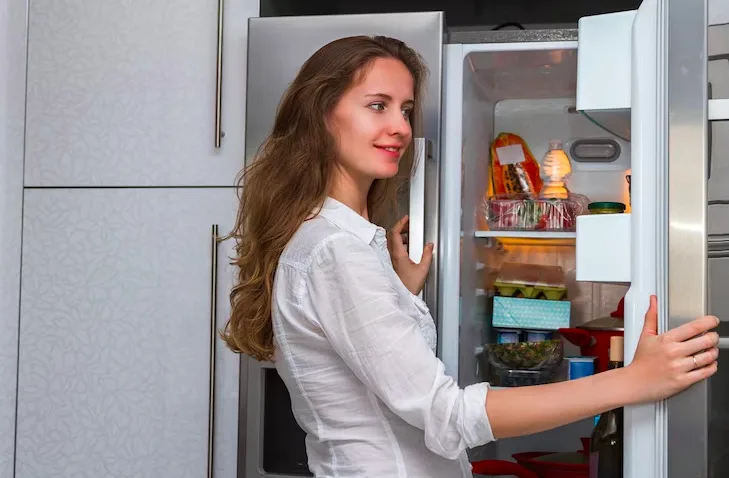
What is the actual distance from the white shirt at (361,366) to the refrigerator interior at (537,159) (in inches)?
22.7

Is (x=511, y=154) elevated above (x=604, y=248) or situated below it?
above

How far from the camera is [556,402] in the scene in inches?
41.4

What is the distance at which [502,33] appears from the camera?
172 cm

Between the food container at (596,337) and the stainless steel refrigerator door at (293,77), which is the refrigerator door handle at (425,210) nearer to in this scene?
the stainless steel refrigerator door at (293,77)

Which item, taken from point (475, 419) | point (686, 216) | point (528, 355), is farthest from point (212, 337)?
point (686, 216)

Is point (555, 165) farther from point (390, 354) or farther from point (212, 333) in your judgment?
point (390, 354)

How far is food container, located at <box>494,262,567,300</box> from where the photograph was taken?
2.00 meters

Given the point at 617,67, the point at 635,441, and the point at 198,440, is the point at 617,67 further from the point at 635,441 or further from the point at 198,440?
the point at 198,440

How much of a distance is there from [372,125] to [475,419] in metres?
0.46

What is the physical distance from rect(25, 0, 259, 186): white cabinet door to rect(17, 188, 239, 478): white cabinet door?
2.1 inches

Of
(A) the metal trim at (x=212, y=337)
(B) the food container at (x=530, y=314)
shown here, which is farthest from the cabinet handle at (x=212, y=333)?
(B) the food container at (x=530, y=314)

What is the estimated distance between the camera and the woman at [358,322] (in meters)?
1.05

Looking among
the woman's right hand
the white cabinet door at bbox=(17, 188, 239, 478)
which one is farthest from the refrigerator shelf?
the woman's right hand

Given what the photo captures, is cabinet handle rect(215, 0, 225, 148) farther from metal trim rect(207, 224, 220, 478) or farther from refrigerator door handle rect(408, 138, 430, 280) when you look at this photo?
refrigerator door handle rect(408, 138, 430, 280)
